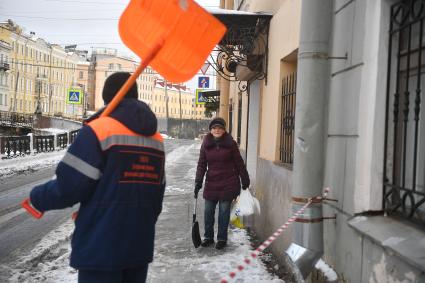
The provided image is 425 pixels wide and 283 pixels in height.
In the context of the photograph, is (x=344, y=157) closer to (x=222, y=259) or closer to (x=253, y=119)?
(x=222, y=259)

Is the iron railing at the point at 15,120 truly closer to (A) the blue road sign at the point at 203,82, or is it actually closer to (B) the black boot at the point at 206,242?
(A) the blue road sign at the point at 203,82

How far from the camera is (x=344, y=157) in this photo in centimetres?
351

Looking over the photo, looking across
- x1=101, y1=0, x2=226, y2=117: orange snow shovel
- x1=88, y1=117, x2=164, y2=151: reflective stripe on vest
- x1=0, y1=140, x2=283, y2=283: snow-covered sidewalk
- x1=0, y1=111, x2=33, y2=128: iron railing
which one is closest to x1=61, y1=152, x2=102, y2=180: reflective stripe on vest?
x1=88, y1=117, x2=164, y2=151: reflective stripe on vest

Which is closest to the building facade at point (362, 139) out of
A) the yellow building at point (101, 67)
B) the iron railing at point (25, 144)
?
the iron railing at point (25, 144)

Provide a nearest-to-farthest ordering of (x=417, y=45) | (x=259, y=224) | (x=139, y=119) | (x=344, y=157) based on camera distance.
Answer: (x=139, y=119), (x=417, y=45), (x=344, y=157), (x=259, y=224)

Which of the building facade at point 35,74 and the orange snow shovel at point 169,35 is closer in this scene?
the orange snow shovel at point 169,35

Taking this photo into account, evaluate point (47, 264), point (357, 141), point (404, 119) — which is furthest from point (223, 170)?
point (404, 119)

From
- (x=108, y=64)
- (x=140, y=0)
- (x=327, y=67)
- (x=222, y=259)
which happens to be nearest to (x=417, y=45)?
(x=327, y=67)

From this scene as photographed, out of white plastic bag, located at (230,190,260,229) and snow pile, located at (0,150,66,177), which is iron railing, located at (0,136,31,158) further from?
white plastic bag, located at (230,190,260,229)

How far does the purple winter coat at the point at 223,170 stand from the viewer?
618 cm

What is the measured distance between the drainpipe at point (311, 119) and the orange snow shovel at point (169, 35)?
126 centimetres

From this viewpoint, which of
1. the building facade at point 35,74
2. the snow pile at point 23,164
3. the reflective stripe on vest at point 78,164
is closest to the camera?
the reflective stripe on vest at point 78,164

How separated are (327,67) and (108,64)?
336 ft

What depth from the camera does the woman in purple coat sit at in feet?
20.2
